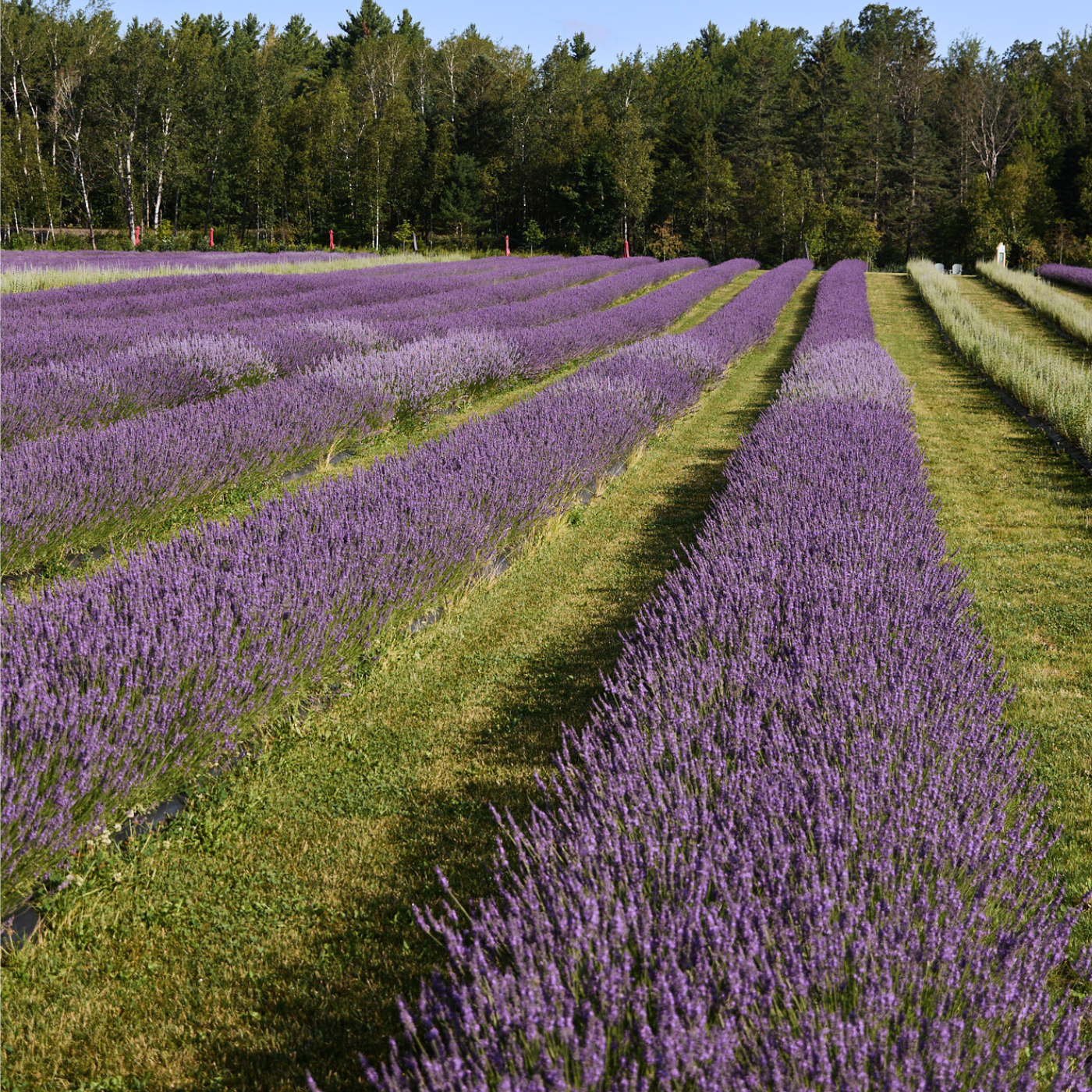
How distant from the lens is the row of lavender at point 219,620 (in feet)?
7.72

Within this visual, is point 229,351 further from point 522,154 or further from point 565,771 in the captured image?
point 522,154

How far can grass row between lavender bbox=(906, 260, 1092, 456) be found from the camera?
7625 mm

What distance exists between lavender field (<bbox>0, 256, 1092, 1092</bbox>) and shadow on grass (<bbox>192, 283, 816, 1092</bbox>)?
0.04 ft

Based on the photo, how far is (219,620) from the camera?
2.97 m

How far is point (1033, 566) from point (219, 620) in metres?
4.40

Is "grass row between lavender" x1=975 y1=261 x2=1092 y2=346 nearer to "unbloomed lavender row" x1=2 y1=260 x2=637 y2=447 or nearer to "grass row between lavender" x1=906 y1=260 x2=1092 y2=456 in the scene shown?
"grass row between lavender" x1=906 y1=260 x2=1092 y2=456

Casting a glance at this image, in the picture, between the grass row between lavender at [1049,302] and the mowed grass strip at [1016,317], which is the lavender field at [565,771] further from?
the grass row between lavender at [1049,302]

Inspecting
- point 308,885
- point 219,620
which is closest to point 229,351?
point 219,620

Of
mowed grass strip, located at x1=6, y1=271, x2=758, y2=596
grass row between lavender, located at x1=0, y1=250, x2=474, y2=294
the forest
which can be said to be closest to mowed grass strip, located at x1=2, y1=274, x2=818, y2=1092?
mowed grass strip, located at x1=6, y1=271, x2=758, y2=596

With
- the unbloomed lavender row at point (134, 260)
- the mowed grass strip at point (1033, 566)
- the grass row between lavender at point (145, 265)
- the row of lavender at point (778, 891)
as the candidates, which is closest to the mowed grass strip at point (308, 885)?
the row of lavender at point (778, 891)

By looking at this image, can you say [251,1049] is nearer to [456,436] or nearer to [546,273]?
[456,436]

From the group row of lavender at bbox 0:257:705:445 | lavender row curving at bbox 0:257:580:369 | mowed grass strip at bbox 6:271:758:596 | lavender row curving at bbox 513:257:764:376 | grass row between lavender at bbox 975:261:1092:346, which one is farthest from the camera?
grass row between lavender at bbox 975:261:1092:346

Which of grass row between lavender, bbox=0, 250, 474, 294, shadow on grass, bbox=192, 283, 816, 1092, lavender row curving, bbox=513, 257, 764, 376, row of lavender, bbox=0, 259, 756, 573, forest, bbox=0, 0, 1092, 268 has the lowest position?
shadow on grass, bbox=192, 283, 816, 1092

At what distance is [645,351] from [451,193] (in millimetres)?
33904
